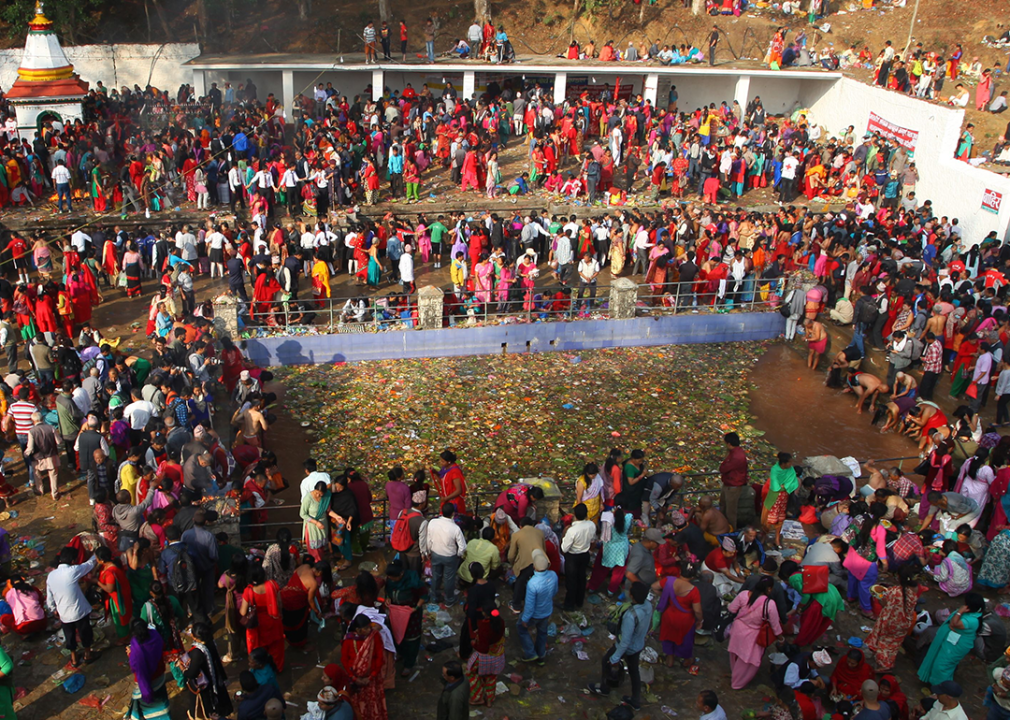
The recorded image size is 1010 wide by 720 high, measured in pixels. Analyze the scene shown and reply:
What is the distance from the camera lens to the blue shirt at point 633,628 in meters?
7.24

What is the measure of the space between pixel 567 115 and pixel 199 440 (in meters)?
17.8

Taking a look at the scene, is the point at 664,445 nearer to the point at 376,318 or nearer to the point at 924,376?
the point at 924,376

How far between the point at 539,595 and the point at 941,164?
747 inches

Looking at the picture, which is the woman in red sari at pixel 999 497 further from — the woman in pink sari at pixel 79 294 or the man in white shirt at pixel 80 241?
the man in white shirt at pixel 80 241

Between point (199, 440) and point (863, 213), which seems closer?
point (199, 440)

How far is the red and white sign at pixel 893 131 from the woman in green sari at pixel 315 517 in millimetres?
20604

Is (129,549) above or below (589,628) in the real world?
above

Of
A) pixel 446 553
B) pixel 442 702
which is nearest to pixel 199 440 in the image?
pixel 446 553

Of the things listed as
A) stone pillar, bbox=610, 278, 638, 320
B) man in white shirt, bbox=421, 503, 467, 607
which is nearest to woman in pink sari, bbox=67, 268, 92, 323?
stone pillar, bbox=610, 278, 638, 320

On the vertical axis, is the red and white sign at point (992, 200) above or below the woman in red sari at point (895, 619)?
above

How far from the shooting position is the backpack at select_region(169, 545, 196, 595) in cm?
793

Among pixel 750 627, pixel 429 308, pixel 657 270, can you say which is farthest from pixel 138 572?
pixel 657 270

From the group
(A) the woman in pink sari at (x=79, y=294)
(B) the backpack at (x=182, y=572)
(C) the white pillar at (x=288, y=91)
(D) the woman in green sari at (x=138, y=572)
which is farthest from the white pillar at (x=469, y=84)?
(B) the backpack at (x=182, y=572)

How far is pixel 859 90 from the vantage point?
26.1 metres
